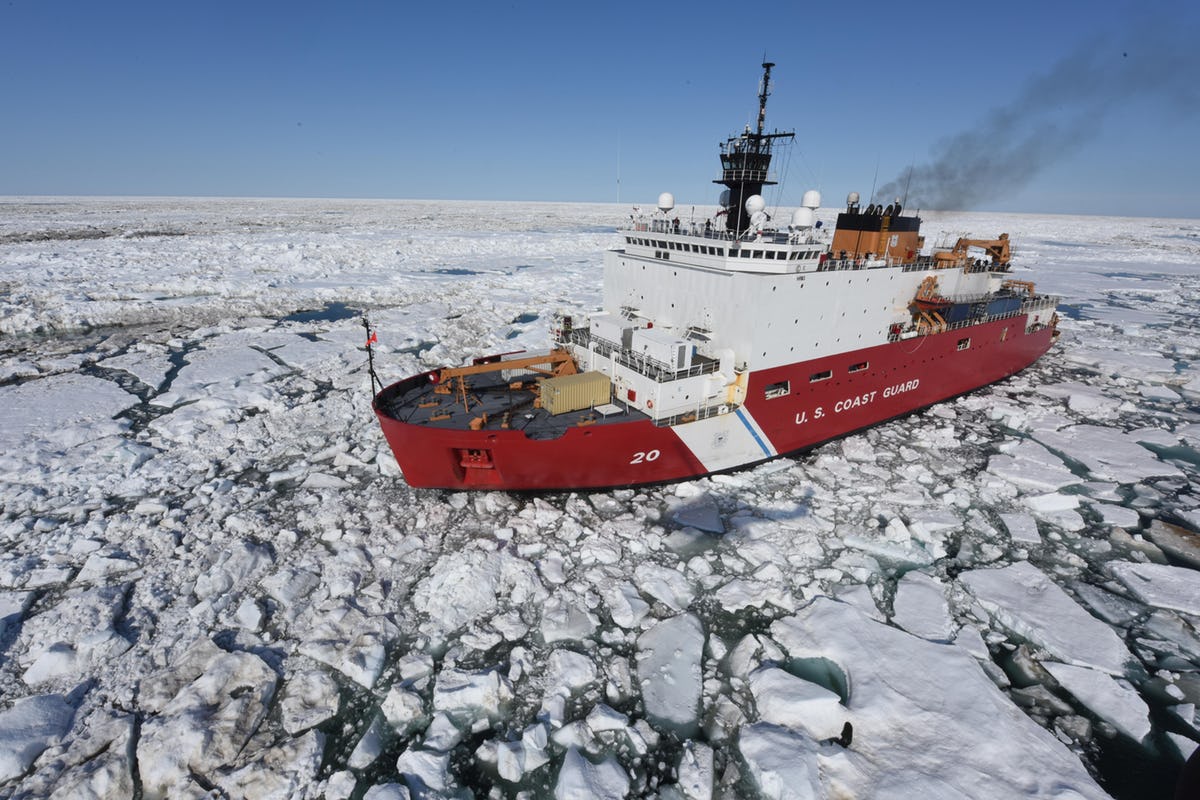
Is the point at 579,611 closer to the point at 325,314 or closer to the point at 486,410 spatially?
the point at 486,410

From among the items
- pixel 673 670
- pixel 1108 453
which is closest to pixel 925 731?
pixel 673 670

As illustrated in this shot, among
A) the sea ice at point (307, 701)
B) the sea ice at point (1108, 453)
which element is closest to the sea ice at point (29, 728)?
the sea ice at point (307, 701)

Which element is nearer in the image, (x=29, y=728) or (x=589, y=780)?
(x=589, y=780)

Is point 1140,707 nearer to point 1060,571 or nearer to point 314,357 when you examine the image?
point 1060,571

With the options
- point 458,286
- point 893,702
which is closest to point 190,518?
point 893,702

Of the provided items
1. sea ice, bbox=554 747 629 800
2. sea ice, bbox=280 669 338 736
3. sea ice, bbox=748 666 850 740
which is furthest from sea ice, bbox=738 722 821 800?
sea ice, bbox=280 669 338 736

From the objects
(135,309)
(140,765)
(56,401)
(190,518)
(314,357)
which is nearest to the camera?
(140,765)

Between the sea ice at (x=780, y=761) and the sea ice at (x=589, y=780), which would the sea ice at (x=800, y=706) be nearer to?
the sea ice at (x=780, y=761)
